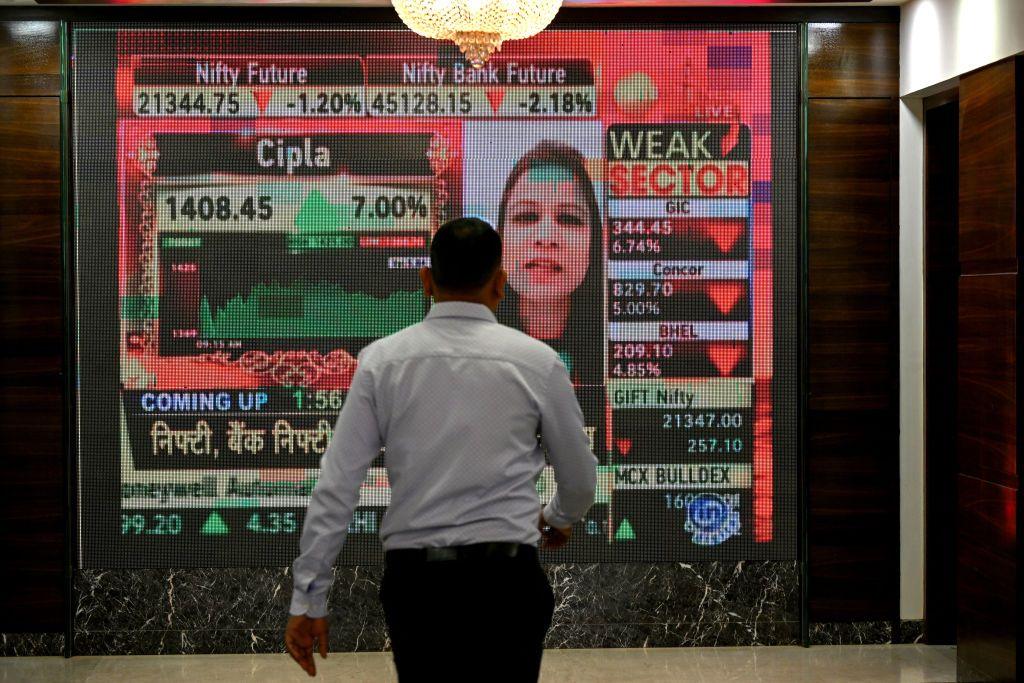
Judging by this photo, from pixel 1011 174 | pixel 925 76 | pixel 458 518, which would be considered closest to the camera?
pixel 458 518

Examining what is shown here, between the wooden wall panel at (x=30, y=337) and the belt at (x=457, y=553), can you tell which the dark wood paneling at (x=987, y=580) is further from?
the wooden wall panel at (x=30, y=337)

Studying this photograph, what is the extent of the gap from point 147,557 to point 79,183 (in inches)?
60.2

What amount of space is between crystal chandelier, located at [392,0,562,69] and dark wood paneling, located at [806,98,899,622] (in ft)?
4.85

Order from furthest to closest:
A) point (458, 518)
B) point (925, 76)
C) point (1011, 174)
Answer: point (925, 76) → point (1011, 174) → point (458, 518)

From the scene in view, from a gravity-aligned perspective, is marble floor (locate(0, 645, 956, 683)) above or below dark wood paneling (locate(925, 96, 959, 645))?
below

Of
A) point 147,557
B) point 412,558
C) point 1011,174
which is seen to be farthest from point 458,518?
point 147,557

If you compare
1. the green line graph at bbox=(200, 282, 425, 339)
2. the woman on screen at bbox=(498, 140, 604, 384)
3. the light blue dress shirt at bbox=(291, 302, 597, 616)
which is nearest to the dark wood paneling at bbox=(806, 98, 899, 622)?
the woman on screen at bbox=(498, 140, 604, 384)

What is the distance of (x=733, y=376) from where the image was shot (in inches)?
192

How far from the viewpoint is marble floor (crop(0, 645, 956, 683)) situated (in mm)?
4523

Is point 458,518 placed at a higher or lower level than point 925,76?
lower

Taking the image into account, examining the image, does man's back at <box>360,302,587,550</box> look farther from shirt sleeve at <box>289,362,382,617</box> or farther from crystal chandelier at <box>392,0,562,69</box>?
crystal chandelier at <box>392,0,562,69</box>

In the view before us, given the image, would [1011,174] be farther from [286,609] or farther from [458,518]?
[286,609]

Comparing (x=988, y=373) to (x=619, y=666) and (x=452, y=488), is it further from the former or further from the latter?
(x=452, y=488)

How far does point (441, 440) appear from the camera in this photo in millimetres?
2332
